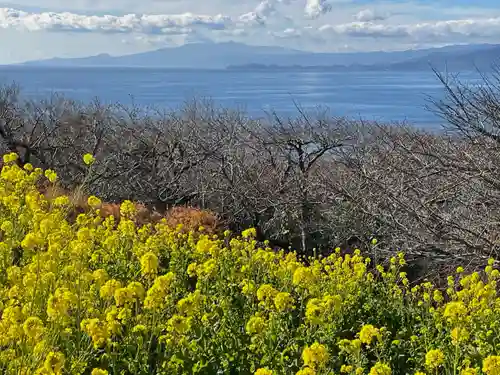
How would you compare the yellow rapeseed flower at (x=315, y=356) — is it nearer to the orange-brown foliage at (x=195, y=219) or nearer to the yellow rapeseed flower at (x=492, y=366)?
the yellow rapeseed flower at (x=492, y=366)

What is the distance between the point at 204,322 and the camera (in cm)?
403

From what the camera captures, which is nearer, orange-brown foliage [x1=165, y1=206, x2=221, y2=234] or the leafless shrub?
the leafless shrub

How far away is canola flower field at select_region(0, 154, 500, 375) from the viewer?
3.14 m

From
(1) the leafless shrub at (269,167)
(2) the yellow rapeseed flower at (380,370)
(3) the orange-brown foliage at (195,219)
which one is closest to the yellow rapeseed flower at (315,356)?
(2) the yellow rapeseed flower at (380,370)

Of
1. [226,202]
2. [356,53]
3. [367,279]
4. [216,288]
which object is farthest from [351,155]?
[356,53]

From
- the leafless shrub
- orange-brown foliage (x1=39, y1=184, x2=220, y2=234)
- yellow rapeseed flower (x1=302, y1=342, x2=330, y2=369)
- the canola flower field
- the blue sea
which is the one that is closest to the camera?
yellow rapeseed flower (x1=302, y1=342, x2=330, y2=369)

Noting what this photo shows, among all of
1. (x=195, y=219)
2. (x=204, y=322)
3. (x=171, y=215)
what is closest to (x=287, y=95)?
(x=171, y=215)

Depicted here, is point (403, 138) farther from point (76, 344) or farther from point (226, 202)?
point (76, 344)

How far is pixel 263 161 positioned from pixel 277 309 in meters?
12.3

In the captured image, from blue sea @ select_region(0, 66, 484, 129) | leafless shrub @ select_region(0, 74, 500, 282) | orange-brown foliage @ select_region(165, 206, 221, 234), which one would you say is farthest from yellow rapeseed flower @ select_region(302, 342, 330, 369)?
orange-brown foliage @ select_region(165, 206, 221, 234)

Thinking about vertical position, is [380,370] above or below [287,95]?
above

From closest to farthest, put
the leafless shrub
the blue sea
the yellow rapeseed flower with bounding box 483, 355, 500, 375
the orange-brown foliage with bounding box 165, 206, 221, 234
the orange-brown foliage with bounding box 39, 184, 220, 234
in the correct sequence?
1. the yellow rapeseed flower with bounding box 483, 355, 500, 375
2. the leafless shrub
3. the orange-brown foliage with bounding box 39, 184, 220, 234
4. the orange-brown foliage with bounding box 165, 206, 221, 234
5. the blue sea

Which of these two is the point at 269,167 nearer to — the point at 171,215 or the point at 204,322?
the point at 171,215

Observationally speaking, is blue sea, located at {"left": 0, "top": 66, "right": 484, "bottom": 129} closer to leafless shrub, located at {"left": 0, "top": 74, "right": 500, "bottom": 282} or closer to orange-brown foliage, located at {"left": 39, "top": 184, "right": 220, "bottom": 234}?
leafless shrub, located at {"left": 0, "top": 74, "right": 500, "bottom": 282}
